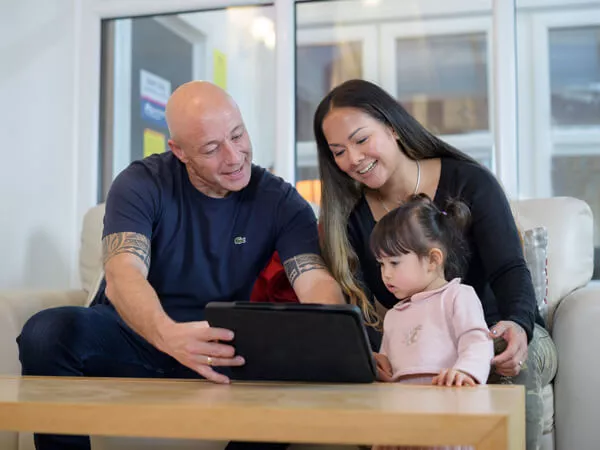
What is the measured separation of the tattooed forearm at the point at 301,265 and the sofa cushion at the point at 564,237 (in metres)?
0.69

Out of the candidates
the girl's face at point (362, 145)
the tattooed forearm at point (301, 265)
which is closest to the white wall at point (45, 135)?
the tattooed forearm at point (301, 265)

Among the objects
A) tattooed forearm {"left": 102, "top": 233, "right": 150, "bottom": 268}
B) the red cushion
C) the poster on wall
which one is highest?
the poster on wall

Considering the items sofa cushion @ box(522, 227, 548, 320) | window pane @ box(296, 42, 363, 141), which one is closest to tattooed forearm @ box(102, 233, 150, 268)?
sofa cushion @ box(522, 227, 548, 320)

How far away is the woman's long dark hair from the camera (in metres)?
1.86

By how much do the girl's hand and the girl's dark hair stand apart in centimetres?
33

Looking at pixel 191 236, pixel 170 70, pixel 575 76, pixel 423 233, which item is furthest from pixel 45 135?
pixel 575 76

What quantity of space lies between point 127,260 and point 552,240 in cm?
126

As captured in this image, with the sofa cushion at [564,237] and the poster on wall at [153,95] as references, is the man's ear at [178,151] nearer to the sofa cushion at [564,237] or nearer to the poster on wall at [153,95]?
the sofa cushion at [564,237]

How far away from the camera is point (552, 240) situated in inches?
91.0

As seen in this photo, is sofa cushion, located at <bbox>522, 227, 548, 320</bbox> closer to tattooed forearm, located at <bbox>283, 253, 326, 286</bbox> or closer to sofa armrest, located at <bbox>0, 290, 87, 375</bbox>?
tattooed forearm, located at <bbox>283, 253, 326, 286</bbox>

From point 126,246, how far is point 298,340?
0.66m

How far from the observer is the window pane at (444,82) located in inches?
172

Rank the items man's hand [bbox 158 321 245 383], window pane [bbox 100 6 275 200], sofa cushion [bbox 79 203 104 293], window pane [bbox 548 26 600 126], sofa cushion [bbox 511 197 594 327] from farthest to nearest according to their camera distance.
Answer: window pane [bbox 548 26 600 126]
window pane [bbox 100 6 275 200]
sofa cushion [bbox 79 203 104 293]
sofa cushion [bbox 511 197 594 327]
man's hand [bbox 158 321 245 383]

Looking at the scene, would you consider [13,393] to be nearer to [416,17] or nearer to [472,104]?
[416,17]
